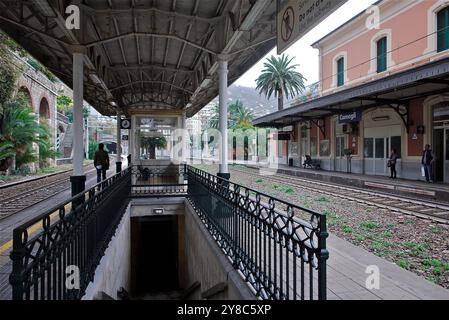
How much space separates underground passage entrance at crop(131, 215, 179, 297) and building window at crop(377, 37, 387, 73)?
662 inches

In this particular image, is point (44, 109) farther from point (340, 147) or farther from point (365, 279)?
point (365, 279)

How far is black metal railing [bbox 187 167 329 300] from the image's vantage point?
277 cm

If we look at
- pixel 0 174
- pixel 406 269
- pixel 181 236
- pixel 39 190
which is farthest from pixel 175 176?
pixel 0 174

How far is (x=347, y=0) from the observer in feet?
9.20

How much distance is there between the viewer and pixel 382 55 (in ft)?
70.0

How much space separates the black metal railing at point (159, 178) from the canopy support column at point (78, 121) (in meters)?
3.06

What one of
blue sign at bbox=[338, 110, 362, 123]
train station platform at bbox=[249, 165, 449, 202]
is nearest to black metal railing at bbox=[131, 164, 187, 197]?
train station platform at bbox=[249, 165, 449, 202]

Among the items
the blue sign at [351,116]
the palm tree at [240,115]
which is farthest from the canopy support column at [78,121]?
the palm tree at [240,115]

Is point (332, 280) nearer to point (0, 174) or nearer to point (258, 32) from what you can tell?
point (258, 32)

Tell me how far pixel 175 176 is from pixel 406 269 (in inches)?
388

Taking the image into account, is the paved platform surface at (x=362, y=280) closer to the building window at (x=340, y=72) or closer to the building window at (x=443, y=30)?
the building window at (x=443, y=30)

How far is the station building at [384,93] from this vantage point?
50.0 feet

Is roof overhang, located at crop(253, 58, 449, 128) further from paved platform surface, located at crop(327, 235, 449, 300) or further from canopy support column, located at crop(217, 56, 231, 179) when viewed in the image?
paved platform surface, located at crop(327, 235, 449, 300)

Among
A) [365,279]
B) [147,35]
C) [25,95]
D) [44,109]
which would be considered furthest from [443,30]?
[44,109]
